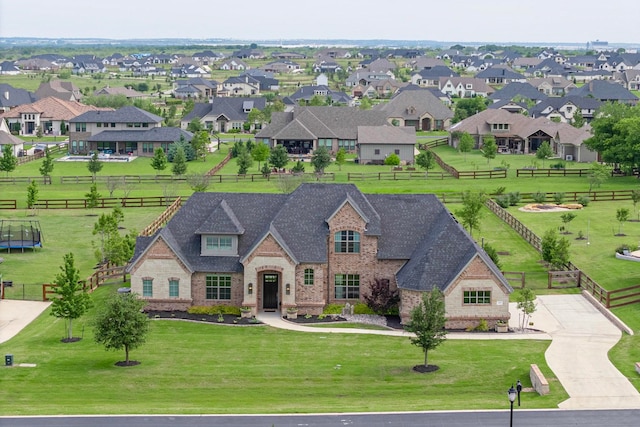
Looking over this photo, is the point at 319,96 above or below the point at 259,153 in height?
above

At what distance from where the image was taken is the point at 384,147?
108m

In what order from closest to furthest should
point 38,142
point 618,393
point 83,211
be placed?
1. point 618,393
2. point 83,211
3. point 38,142

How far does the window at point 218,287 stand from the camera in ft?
159

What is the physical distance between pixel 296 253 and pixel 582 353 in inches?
561

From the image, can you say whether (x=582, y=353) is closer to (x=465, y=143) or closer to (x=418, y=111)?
(x=465, y=143)

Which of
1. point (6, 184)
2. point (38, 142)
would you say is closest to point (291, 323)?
point (6, 184)

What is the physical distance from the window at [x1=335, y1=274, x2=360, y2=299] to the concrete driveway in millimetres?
8408

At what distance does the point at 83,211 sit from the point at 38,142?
55617mm

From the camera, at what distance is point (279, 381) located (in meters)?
37.2

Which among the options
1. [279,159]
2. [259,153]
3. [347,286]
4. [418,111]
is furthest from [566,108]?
[347,286]

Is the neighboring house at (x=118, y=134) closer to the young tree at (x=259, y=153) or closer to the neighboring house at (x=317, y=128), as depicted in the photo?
the neighboring house at (x=317, y=128)

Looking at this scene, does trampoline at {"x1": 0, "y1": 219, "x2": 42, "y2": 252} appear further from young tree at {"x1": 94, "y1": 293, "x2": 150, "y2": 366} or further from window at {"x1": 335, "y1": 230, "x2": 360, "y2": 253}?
young tree at {"x1": 94, "y1": 293, "x2": 150, "y2": 366}

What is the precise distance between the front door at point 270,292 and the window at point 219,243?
8.14ft

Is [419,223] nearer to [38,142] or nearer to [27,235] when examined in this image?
[27,235]
